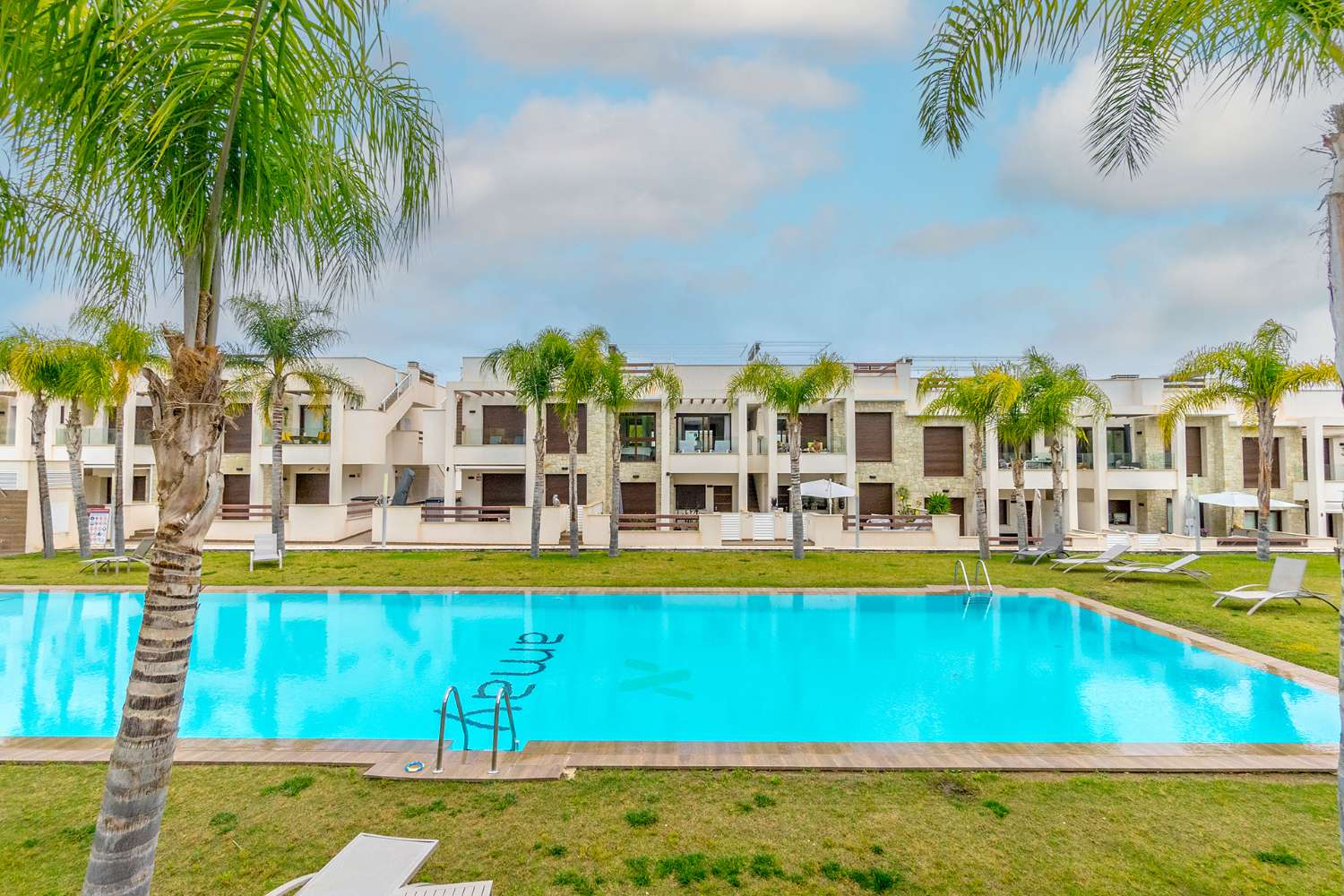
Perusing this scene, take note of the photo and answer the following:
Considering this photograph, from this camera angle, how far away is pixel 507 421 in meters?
30.4

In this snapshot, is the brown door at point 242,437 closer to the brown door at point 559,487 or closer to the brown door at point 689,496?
the brown door at point 559,487

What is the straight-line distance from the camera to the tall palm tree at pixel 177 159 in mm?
2910

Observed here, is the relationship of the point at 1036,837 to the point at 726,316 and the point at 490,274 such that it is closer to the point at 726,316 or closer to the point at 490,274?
the point at 490,274

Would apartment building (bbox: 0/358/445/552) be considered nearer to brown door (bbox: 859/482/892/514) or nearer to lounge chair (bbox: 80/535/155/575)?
lounge chair (bbox: 80/535/155/575)

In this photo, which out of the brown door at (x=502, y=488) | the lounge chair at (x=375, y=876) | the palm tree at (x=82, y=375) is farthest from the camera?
the brown door at (x=502, y=488)

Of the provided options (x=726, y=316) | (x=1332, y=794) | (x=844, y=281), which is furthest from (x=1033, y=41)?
(x=726, y=316)

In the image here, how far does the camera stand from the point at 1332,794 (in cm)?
544

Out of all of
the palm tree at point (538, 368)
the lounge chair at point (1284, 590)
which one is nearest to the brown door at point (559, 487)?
the palm tree at point (538, 368)

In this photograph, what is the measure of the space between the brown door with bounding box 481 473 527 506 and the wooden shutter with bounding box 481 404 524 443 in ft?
7.93

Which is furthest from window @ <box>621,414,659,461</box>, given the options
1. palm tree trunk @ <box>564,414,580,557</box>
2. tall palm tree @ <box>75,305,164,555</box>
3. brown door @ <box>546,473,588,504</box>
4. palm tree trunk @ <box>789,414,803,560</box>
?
tall palm tree @ <box>75,305,164,555</box>

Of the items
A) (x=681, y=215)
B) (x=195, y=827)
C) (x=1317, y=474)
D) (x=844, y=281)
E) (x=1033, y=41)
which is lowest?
(x=195, y=827)

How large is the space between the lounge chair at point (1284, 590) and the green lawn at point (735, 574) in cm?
23

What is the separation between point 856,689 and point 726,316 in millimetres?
40382

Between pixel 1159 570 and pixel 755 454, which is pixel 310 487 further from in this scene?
pixel 1159 570
